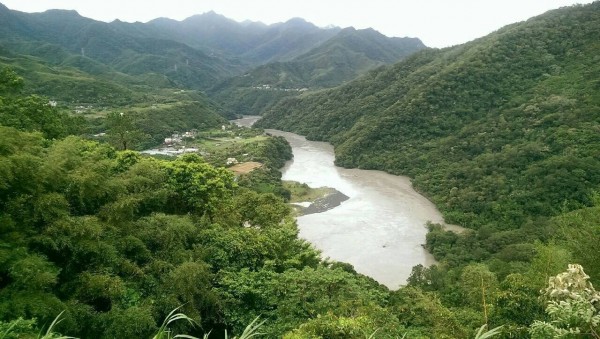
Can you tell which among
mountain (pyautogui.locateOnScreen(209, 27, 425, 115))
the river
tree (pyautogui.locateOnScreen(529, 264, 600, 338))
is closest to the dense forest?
tree (pyautogui.locateOnScreen(529, 264, 600, 338))

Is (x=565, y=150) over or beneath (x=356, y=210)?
over

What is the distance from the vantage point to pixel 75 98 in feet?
245

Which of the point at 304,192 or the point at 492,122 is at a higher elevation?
the point at 492,122

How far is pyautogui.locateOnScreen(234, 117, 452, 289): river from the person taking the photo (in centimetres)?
3083

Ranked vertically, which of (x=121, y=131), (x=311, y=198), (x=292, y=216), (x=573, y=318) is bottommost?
(x=311, y=198)

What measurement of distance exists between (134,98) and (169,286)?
78.3 metres

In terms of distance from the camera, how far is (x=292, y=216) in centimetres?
2995

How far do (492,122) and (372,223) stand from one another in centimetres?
2398

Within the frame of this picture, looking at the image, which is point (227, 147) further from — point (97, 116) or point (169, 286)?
point (169, 286)

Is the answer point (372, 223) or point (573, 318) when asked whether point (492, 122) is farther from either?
point (573, 318)

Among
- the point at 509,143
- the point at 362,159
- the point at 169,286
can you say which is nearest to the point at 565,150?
the point at 509,143

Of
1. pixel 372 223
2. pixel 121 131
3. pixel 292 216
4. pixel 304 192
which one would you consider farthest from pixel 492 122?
pixel 121 131

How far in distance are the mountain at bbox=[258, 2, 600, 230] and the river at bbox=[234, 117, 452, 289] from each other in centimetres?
271

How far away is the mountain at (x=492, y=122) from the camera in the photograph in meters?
37.1
